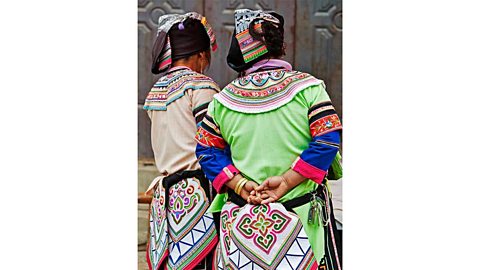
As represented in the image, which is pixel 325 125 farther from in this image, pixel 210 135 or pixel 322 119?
pixel 210 135

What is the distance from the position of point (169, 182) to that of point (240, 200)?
28 centimetres

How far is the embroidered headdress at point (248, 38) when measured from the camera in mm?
2500

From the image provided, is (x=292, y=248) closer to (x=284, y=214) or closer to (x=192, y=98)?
(x=284, y=214)

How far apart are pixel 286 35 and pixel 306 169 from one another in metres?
0.38

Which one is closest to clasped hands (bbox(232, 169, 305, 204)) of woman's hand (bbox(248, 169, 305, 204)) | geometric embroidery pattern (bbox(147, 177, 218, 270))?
woman's hand (bbox(248, 169, 305, 204))

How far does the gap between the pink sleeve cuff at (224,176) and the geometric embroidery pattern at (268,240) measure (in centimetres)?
7

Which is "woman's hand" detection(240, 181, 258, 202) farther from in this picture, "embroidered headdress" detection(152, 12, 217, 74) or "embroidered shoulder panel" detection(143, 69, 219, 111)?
"embroidered headdress" detection(152, 12, 217, 74)

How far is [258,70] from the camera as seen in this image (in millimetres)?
2506

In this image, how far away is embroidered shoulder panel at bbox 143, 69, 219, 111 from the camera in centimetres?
266

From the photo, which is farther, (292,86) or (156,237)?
(156,237)

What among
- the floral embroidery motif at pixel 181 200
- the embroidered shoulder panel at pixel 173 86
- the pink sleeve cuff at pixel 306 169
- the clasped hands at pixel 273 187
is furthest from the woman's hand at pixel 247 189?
the embroidered shoulder panel at pixel 173 86

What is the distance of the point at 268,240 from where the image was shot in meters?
2.45

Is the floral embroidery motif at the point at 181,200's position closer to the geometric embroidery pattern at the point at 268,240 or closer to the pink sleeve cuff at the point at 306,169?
the geometric embroidery pattern at the point at 268,240
